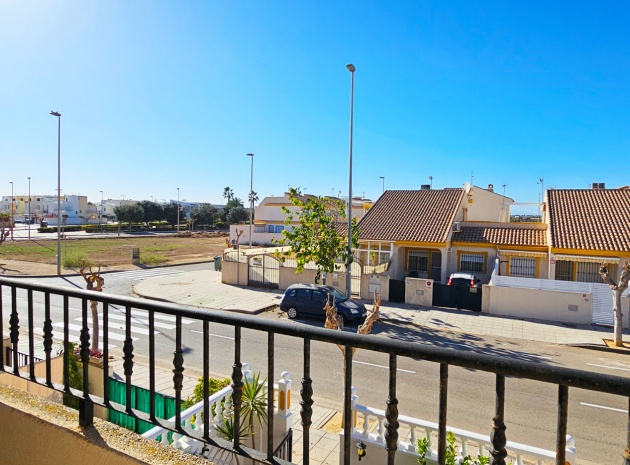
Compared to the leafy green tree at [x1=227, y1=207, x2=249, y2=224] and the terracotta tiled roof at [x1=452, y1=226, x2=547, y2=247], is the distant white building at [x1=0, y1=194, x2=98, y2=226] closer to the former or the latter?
the leafy green tree at [x1=227, y1=207, x2=249, y2=224]

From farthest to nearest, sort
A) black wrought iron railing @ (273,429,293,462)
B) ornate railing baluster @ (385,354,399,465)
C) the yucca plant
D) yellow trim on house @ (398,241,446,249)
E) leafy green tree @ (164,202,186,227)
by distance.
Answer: leafy green tree @ (164,202,186,227) → yellow trim on house @ (398,241,446,249) → the yucca plant → black wrought iron railing @ (273,429,293,462) → ornate railing baluster @ (385,354,399,465)

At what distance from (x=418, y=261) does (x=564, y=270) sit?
6937 millimetres

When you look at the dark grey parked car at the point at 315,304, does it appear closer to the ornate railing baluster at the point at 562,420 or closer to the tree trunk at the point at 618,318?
the tree trunk at the point at 618,318

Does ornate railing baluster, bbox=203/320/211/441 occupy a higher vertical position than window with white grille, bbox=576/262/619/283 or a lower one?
higher

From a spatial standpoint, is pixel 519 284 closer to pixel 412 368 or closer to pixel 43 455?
pixel 412 368

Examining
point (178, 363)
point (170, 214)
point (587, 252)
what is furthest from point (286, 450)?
point (170, 214)

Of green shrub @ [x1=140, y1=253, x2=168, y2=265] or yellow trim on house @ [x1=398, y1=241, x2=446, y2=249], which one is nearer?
yellow trim on house @ [x1=398, y1=241, x2=446, y2=249]

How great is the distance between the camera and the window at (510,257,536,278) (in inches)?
798

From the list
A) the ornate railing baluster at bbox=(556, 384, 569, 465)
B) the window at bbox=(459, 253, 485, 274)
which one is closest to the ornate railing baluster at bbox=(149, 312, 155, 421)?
the ornate railing baluster at bbox=(556, 384, 569, 465)

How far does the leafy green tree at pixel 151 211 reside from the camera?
7244cm

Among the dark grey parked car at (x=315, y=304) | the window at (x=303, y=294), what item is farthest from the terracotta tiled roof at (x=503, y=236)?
the window at (x=303, y=294)

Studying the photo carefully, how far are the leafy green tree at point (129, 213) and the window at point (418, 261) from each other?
199ft

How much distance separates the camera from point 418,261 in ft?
73.6

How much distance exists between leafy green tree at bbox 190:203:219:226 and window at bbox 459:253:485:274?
210 ft
